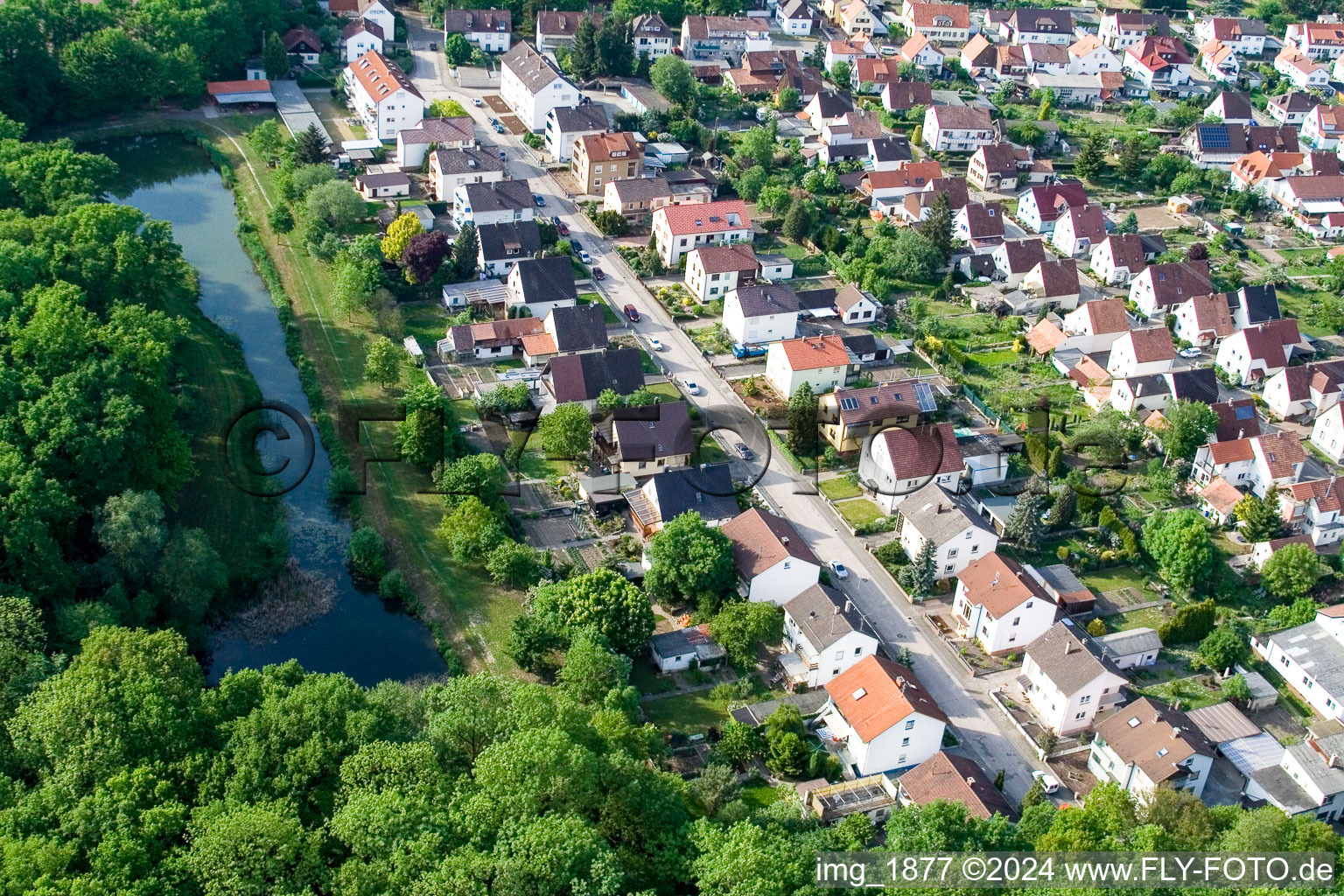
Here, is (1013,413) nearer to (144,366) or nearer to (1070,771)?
(1070,771)

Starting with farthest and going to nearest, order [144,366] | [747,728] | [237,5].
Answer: [237,5] → [144,366] → [747,728]

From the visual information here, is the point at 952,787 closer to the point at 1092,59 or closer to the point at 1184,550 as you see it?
the point at 1184,550

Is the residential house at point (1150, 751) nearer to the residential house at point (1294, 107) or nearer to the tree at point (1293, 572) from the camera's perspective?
the tree at point (1293, 572)

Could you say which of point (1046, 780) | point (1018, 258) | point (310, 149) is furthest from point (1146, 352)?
point (310, 149)

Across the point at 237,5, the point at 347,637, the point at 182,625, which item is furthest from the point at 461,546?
the point at 237,5

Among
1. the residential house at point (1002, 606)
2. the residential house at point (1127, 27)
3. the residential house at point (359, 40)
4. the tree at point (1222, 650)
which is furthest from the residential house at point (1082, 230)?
the residential house at point (359, 40)

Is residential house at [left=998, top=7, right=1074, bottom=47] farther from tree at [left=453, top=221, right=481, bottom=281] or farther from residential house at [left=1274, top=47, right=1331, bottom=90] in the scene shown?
tree at [left=453, top=221, right=481, bottom=281]
